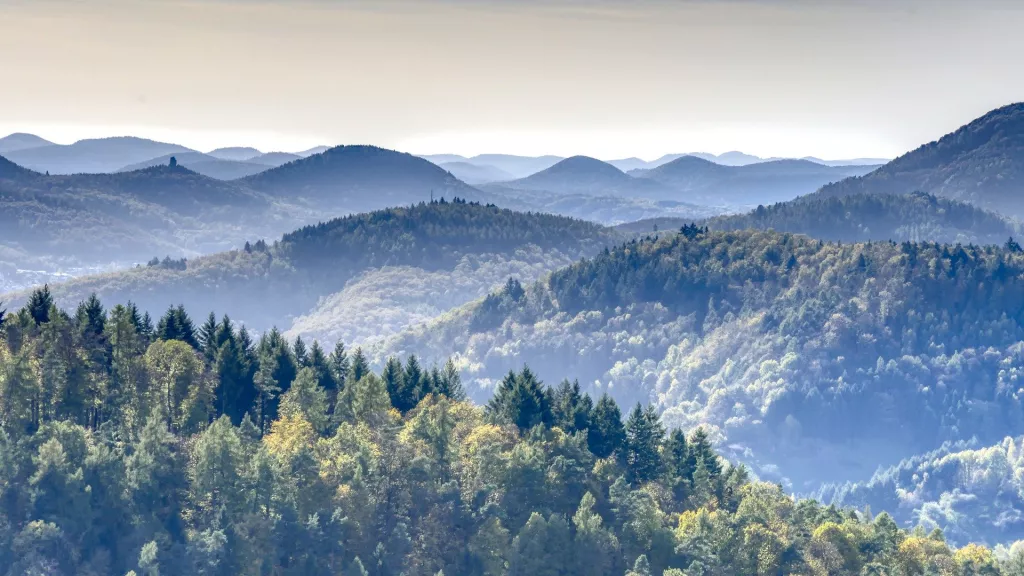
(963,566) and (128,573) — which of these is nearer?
(128,573)

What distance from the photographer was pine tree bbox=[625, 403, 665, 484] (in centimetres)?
12862

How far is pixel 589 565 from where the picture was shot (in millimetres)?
113812

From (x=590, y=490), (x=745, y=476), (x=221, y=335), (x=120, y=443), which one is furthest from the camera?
(x=745, y=476)

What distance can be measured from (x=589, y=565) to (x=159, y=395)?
1509 inches

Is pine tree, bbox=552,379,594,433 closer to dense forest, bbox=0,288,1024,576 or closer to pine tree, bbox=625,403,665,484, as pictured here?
dense forest, bbox=0,288,1024,576

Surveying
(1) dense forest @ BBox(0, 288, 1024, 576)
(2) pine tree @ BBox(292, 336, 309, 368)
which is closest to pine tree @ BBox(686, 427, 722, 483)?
(1) dense forest @ BBox(0, 288, 1024, 576)

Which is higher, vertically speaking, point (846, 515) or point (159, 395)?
point (159, 395)

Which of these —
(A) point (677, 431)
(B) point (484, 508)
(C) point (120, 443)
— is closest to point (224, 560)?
(C) point (120, 443)

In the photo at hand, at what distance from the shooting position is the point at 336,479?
112438 mm

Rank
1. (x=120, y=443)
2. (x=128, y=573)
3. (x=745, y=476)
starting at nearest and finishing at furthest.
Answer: (x=128, y=573) → (x=120, y=443) → (x=745, y=476)

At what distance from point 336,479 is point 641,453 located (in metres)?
30.4

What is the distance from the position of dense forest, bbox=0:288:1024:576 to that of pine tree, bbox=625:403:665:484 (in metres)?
0.18

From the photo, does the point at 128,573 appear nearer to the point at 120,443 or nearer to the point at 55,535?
the point at 55,535

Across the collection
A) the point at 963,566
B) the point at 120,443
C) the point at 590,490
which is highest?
the point at 120,443
